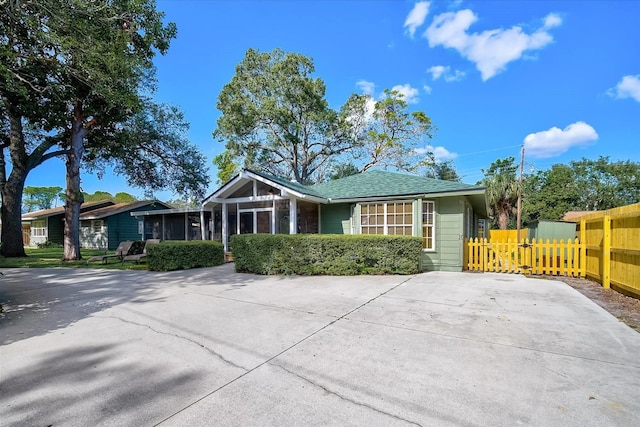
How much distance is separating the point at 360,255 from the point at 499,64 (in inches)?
601


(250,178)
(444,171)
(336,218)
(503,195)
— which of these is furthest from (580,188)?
(250,178)

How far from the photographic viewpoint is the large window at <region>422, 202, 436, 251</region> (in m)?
10.9

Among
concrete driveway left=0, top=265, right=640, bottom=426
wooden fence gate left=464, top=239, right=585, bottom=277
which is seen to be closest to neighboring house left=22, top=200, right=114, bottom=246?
concrete driveway left=0, top=265, right=640, bottom=426

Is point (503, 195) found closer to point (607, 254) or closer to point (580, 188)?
point (607, 254)

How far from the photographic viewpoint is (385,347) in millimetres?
3729

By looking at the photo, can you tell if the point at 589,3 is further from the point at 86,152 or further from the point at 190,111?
the point at 86,152

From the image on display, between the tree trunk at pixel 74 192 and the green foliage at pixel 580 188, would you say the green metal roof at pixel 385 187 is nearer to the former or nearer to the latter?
the tree trunk at pixel 74 192

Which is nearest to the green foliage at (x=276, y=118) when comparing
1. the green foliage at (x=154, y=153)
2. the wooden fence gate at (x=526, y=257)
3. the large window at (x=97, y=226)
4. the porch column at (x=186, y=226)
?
the green foliage at (x=154, y=153)

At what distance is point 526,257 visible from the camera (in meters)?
10.0

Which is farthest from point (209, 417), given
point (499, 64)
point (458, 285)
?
point (499, 64)

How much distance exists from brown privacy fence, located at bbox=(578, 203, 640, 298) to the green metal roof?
3192 millimetres

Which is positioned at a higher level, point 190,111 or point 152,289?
point 190,111

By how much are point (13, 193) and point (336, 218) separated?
1830cm

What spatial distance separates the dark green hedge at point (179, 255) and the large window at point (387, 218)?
20.7 feet
